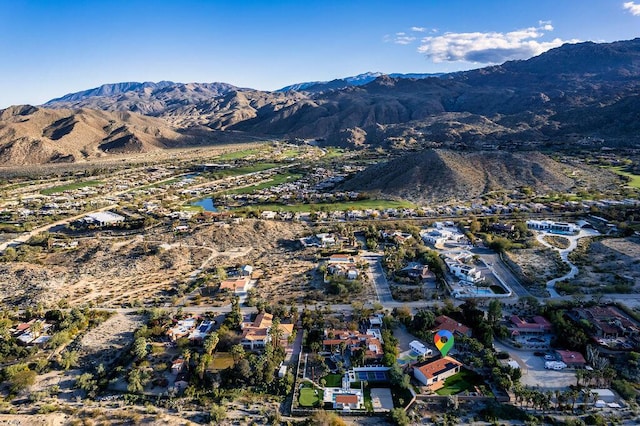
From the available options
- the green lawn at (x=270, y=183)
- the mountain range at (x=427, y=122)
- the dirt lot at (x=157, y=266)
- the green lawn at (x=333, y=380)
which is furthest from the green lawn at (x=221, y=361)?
the mountain range at (x=427, y=122)

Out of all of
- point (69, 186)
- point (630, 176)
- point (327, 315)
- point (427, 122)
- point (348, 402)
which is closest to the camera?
point (348, 402)

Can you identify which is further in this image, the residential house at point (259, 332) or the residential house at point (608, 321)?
the residential house at point (259, 332)

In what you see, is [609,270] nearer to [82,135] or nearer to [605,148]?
[605,148]

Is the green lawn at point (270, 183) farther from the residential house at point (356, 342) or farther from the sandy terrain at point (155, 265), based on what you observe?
the residential house at point (356, 342)

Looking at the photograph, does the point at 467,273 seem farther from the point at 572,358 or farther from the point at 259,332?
the point at 259,332

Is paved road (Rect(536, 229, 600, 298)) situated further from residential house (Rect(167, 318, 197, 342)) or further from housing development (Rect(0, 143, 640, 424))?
residential house (Rect(167, 318, 197, 342))

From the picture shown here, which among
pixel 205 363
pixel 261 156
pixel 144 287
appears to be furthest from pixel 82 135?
pixel 205 363

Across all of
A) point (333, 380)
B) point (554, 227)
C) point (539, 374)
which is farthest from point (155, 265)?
point (554, 227)
